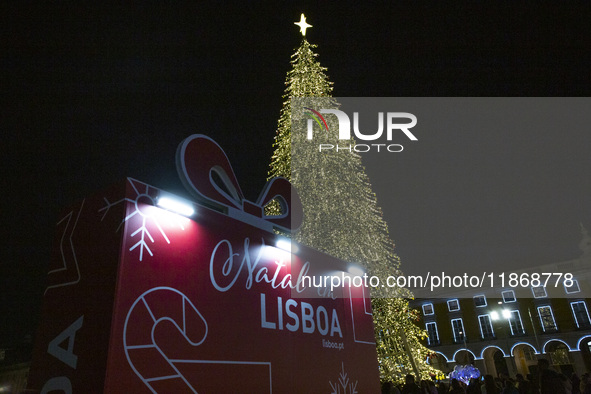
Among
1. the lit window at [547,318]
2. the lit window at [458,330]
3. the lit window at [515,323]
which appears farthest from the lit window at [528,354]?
the lit window at [458,330]

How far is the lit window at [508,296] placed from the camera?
46.7 m

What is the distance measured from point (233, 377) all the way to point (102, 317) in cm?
197

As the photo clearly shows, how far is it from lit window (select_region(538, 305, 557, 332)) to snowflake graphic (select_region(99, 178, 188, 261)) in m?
50.7

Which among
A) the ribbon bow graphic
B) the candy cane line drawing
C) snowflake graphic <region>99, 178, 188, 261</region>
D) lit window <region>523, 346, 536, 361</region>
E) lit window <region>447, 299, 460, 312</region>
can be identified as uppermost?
lit window <region>447, 299, 460, 312</region>

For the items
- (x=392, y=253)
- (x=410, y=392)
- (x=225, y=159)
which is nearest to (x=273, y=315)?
(x=225, y=159)

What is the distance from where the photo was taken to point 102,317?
164 inches

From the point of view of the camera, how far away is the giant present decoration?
4.20 m

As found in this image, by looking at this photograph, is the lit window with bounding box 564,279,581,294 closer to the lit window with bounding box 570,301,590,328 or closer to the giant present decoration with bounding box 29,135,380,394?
the lit window with bounding box 570,301,590,328

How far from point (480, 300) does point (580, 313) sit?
33.0ft

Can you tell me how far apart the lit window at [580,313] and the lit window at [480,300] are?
8.95 m

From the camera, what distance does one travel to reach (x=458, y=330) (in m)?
48.7

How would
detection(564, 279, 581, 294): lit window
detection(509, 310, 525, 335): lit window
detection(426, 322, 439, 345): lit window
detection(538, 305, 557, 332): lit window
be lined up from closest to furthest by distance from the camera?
1. detection(538, 305, 557, 332): lit window
2. detection(564, 279, 581, 294): lit window
3. detection(509, 310, 525, 335): lit window
4. detection(426, 322, 439, 345): lit window

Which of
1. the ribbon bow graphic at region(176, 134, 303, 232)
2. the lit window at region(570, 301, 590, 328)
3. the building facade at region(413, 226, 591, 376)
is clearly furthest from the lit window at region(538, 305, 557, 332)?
the ribbon bow graphic at region(176, 134, 303, 232)

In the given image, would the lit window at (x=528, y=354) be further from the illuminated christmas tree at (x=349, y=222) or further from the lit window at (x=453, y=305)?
the illuminated christmas tree at (x=349, y=222)
